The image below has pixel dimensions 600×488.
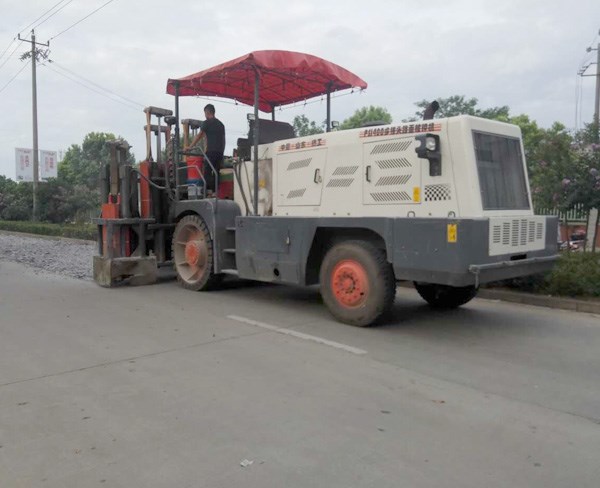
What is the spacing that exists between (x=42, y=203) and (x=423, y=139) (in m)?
29.4

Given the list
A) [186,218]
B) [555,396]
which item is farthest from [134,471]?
[186,218]

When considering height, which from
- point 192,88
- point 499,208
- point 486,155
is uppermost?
point 192,88

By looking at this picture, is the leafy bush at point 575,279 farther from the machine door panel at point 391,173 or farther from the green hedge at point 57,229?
the green hedge at point 57,229

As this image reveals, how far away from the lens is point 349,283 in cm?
652

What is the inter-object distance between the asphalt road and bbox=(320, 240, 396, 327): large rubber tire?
0.78ft

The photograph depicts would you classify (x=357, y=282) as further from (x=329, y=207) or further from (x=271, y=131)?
(x=271, y=131)

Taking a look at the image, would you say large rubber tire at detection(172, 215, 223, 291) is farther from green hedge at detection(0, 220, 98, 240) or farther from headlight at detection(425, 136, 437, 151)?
green hedge at detection(0, 220, 98, 240)

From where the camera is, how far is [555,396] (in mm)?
4320

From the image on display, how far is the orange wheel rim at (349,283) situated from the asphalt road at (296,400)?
0.37 m

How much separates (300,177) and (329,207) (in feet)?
2.38

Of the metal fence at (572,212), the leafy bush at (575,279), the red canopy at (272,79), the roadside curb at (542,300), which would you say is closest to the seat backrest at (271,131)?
the red canopy at (272,79)

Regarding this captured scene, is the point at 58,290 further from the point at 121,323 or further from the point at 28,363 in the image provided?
the point at 28,363

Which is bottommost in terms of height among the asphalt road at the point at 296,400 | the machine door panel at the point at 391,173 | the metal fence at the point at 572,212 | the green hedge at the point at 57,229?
the asphalt road at the point at 296,400

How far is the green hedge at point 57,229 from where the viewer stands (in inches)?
834
